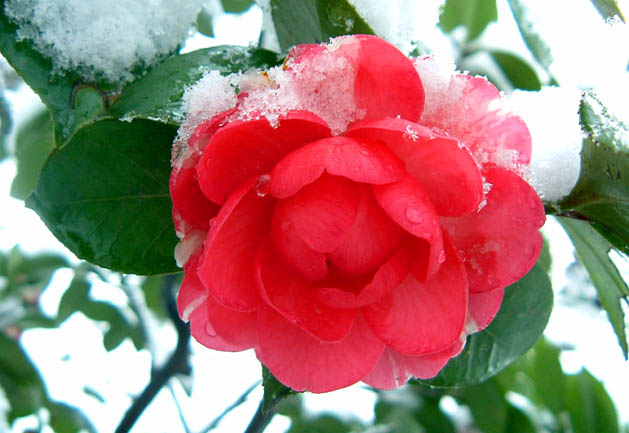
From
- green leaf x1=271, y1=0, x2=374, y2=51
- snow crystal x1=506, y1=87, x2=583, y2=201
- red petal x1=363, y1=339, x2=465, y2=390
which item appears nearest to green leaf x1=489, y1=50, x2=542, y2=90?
snow crystal x1=506, y1=87, x2=583, y2=201

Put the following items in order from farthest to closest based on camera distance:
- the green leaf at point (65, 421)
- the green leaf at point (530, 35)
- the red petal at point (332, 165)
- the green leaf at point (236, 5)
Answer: the green leaf at point (65, 421), the green leaf at point (236, 5), the green leaf at point (530, 35), the red petal at point (332, 165)

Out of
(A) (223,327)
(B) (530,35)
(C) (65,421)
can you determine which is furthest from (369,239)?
(C) (65,421)

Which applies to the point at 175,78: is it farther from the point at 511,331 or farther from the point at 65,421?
the point at 65,421

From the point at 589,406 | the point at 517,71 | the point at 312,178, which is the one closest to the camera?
the point at 312,178

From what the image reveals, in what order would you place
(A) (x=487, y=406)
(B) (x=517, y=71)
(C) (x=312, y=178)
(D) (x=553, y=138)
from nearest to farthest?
(C) (x=312, y=178), (D) (x=553, y=138), (B) (x=517, y=71), (A) (x=487, y=406)

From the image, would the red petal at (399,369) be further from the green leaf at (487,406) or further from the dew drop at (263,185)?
the green leaf at (487,406)

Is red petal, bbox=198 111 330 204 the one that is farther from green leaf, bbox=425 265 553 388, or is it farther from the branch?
the branch

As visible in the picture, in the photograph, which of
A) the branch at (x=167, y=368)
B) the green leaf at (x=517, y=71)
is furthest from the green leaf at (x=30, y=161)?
the green leaf at (x=517, y=71)
